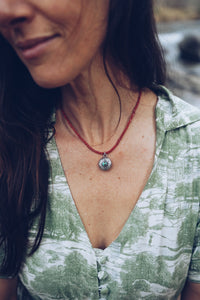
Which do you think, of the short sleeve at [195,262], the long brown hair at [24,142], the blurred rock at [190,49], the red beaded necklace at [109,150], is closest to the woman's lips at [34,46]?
the long brown hair at [24,142]

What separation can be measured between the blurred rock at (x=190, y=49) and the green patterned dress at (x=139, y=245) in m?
9.89

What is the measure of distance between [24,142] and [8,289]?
591 mm

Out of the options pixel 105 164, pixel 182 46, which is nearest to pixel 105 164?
pixel 105 164

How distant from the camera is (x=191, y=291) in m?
1.33

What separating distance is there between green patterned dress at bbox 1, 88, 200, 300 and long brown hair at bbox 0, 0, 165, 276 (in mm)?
57

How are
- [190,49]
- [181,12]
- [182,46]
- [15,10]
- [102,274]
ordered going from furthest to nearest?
[181,12] < [182,46] < [190,49] < [102,274] < [15,10]

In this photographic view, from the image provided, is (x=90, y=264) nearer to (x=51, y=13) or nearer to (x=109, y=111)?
(x=109, y=111)

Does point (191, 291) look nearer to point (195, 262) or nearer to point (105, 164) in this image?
point (195, 262)

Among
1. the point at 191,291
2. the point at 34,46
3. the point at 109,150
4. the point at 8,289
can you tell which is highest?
the point at 34,46

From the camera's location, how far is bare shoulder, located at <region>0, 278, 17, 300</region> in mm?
1354

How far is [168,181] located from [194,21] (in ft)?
60.1

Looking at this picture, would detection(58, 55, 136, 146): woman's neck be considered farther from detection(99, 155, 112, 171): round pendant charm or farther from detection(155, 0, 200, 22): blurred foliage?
detection(155, 0, 200, 22): blurred foliage

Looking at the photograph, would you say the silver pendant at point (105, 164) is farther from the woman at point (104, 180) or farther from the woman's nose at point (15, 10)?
the woman's nose at point (15, 10)

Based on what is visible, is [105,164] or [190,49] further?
[190,49]
